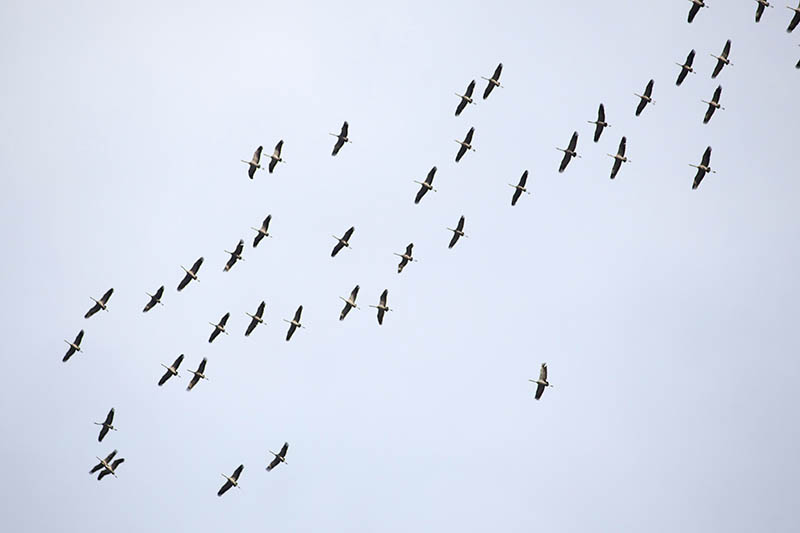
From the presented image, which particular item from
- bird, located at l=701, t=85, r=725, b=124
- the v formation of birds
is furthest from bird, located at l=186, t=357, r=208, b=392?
bird, located at l=701, t=85, r=725, b=124

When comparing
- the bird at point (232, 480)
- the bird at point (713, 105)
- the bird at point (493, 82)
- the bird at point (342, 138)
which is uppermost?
the bird at point (713, 105)

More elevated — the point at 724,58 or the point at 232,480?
the point at 724,58

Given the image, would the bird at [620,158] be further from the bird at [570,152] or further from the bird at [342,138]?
the bird at [342,138]

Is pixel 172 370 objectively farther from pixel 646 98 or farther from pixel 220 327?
pixel 646 98

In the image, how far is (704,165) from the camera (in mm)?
83562

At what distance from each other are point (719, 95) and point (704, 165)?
15.7ft

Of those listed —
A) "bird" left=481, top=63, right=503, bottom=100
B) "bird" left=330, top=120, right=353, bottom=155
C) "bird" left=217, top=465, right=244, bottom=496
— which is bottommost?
"bird" left=217, top=465, right=244, bottom=496

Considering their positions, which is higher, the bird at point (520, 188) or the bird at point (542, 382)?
the bird at point (520, 188)

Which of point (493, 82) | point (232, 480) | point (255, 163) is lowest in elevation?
point (232, 480)

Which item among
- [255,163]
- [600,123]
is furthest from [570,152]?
[255,163]

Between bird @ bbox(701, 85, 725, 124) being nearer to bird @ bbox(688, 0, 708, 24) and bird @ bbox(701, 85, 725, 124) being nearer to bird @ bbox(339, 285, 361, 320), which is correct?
bird @ bbox(688, 0, 708, 24)

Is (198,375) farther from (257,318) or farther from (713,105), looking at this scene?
(713,105)

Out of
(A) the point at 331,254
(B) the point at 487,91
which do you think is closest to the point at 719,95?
(B) the point at 487,91

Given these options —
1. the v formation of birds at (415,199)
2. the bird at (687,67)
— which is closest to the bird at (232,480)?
the v formation of birds at (415,199)
